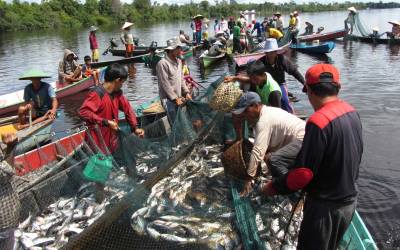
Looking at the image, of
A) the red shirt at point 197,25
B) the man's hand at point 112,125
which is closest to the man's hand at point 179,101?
the man's hand at point 112,125

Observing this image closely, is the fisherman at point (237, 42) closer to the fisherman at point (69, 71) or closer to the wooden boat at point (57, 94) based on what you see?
the wooden boat at point (57, 94)

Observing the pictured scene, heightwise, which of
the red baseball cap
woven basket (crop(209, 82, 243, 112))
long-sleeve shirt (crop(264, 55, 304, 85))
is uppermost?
the red baseball cap

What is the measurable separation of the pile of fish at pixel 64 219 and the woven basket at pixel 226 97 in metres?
1.99

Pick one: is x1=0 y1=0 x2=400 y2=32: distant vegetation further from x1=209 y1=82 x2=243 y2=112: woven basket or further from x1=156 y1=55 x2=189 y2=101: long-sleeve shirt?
x1=209 y1=82 x2=243 y2=112: woven basket

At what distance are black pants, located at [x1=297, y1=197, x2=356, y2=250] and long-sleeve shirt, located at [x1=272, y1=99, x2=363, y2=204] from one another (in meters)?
0.07

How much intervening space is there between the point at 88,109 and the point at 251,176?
2.65 meters

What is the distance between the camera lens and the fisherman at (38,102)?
29.7ft

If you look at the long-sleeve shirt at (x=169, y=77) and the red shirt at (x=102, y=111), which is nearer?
the red shirt at (x=102, y=111)

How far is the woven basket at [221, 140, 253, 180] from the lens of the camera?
4.99 metres

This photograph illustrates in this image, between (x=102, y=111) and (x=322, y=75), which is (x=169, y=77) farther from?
(x=322, y=75)

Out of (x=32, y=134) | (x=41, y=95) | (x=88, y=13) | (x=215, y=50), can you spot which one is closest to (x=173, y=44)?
(x=41, y=95)

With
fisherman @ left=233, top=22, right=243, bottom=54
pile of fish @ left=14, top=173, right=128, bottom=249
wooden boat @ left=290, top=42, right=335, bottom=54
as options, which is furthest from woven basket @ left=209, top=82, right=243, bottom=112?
wooden boat @ left=290, top=42, right=335, bottom=54

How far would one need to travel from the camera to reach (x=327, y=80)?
308 cm

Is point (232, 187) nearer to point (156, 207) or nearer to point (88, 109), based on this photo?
point (156, 207)
